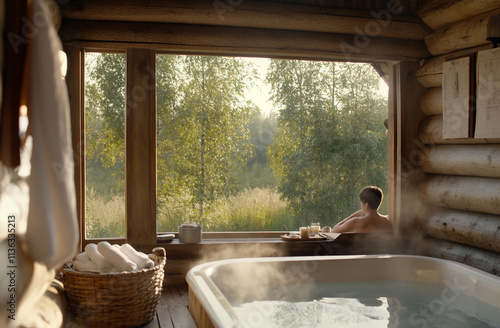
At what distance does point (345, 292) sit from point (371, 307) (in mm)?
350

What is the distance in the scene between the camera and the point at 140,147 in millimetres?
4250

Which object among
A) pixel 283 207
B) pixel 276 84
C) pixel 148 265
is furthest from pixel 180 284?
pixel 276 84

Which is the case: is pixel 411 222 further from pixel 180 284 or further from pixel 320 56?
pixel 180 284

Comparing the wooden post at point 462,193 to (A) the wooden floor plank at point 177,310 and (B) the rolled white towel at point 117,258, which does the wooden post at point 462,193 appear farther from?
(B) the rolled white towel at point 117,258

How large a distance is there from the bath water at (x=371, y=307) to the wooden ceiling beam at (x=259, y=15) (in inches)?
88.2

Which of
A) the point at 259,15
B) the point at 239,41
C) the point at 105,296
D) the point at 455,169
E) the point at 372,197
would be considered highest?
the point at 259,15

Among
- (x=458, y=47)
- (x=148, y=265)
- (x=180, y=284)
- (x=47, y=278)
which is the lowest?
(x=180, y=284)

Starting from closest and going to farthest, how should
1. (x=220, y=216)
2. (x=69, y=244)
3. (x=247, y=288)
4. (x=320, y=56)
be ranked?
(x=69, y=244), (x=247, y=288), (x=320, y=56), (x=220, y=216)

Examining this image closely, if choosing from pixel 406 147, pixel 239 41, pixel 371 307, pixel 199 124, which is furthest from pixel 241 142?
pixel 371 307

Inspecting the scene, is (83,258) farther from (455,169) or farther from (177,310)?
(455,169)

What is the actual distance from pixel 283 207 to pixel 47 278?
8.75 meters

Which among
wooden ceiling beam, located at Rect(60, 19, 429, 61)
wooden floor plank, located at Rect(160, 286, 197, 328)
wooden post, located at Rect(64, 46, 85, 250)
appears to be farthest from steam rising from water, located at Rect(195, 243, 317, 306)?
wooden ceiling beam, located at Rect(60, 19, 429, 61)

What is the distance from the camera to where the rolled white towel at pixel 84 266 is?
10.2 ft

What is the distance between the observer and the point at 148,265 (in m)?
3.27
